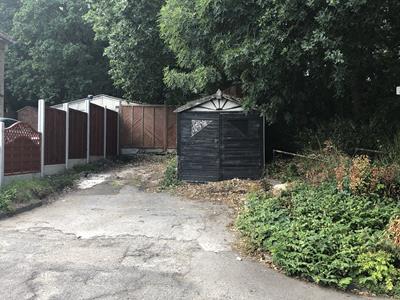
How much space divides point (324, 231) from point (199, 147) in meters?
7.40

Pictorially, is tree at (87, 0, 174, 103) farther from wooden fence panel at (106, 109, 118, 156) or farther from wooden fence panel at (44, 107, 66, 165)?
wooden fence panel at (44, 107, 66, 165)

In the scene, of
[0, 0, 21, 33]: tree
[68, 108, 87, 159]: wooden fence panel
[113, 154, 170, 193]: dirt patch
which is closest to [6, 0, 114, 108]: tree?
[0, 0, 21, 33]: tree

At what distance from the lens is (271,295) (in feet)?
17.7

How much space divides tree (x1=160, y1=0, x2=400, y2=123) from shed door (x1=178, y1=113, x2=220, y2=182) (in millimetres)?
1062

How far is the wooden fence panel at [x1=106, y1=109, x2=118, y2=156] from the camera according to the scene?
64.8 ft

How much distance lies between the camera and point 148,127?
21.3m

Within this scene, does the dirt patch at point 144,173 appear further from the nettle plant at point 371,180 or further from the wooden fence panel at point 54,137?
the nettle plant at point 371,180

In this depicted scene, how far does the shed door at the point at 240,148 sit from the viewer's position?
44.3 ft

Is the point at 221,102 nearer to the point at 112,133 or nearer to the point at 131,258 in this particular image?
the point at 131,258

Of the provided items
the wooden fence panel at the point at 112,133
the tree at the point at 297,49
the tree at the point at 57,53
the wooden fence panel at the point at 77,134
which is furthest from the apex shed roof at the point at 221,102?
the tree at the point at 57,53

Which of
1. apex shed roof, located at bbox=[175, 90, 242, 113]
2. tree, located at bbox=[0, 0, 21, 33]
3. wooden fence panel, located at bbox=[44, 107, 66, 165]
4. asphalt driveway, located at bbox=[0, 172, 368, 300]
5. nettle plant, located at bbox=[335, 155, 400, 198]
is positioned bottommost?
asphalt driveway, located at bbox=[0, 172, 368, 300]

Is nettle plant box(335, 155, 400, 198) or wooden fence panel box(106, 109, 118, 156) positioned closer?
nettle plant box(335, 155, 400, 198)

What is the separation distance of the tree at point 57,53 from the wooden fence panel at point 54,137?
44.5ft

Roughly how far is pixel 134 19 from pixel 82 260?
1373 centimetres
